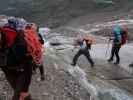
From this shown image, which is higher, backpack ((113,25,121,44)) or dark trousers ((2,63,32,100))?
dark trousers ((2,63,32,100))

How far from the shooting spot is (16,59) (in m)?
5.27

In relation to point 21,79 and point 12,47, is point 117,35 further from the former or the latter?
point 12,47

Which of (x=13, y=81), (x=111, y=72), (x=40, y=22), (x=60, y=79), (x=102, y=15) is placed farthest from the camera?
(x=40, y=22)

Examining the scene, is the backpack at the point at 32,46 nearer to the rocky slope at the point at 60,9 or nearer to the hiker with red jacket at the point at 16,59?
the hiker with red jacket at the point at 16,59

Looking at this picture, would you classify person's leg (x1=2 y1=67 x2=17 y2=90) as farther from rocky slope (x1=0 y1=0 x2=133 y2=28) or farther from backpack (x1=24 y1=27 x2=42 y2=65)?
rocky slope (x1=0 y1=0 x2=133 y2=28)

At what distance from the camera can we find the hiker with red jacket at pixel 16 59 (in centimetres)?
511

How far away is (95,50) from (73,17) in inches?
1122

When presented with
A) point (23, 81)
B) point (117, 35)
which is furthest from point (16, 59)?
point (117, 35)

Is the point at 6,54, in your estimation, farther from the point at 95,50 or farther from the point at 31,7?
the point at 31,7

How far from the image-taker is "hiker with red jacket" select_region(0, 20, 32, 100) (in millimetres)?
5109

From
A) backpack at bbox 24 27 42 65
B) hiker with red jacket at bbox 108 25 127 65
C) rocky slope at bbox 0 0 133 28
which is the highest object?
backpack at bbox 24 27 42 65

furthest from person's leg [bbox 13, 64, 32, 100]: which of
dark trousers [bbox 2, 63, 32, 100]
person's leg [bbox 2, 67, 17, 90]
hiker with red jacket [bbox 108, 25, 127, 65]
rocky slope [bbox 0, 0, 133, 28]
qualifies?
rocky slope [bbox 0, 0, 133, 28]

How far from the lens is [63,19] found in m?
49.8

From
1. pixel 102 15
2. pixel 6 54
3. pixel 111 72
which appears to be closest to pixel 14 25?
pixel 6 54
